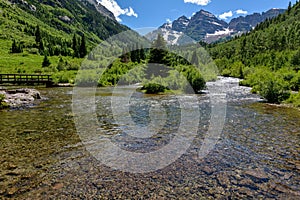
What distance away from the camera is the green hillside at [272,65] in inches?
1132

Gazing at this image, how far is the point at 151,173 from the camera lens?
9.14 meters

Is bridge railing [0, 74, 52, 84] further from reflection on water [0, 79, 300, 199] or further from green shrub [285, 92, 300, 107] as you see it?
green shrub [285, 92, 300, 107]

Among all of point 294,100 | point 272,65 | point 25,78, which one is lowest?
point 294,100

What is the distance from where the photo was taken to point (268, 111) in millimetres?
22688

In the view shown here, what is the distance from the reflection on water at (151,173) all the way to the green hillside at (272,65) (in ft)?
44.1

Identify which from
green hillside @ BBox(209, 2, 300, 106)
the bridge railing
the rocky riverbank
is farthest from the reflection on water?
the bridge railing

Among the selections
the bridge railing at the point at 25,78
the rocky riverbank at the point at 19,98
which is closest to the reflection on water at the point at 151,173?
the rocky riverbank at the point at 19,98

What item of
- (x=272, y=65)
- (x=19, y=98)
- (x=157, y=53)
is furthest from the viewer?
(x=272, y=65)

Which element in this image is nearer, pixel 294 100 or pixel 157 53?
pixel 294 100

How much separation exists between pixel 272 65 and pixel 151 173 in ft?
270

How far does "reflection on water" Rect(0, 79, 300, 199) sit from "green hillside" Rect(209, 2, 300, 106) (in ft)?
44.1

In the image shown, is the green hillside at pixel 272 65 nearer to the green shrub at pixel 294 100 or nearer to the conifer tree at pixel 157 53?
the green shrub at pixel 294 100

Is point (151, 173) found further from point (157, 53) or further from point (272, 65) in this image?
point (272, 65)

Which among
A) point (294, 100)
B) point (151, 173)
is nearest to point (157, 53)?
point (294, 100)
